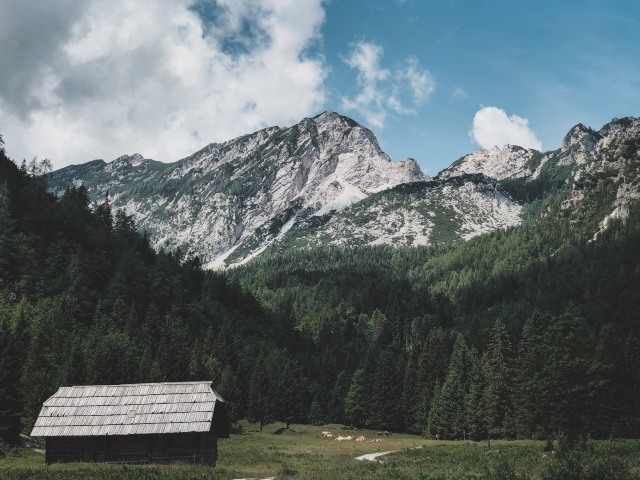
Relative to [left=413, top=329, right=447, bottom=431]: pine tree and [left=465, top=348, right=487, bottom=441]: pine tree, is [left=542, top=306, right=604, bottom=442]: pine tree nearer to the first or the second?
[left=465, top=348, right=487, bottom=441]: pine tree

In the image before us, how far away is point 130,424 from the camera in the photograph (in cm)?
4156

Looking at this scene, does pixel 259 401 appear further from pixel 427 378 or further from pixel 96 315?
pixel 96 315

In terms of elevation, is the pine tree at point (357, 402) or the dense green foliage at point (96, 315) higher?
the dense green foliage at point (96, 315)

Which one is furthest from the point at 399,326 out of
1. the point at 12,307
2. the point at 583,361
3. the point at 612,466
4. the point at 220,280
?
the point at 612,466

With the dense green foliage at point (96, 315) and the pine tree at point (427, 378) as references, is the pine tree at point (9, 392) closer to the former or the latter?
the dense green foliage at point (96, 315)

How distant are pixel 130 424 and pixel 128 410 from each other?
58.8 inches

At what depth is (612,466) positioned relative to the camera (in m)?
25.3

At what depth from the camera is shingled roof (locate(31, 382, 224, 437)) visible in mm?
41281

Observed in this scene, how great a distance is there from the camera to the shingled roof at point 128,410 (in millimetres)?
41281

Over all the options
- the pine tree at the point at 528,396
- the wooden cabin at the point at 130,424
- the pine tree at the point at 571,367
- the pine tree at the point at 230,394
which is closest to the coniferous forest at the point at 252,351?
the pine tree at the point at 571,367

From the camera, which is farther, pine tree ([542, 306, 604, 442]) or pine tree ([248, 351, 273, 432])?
pine tree ([248, 351, 273, 432])

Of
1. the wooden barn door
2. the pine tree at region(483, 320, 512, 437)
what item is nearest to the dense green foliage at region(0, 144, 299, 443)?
the wooden barn door

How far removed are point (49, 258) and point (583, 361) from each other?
4238 inches

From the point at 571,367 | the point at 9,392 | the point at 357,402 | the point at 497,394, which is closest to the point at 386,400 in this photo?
the point at 357,402
